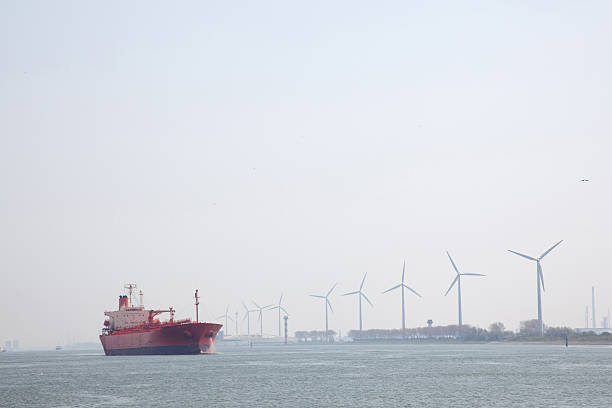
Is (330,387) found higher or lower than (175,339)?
lower

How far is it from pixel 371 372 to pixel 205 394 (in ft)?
122

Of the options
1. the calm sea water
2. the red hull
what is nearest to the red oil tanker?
the red hull

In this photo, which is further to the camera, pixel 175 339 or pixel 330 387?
pixel 175 339

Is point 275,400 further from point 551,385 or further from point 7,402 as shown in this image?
point 551,385

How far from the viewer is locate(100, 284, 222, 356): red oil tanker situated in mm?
153750

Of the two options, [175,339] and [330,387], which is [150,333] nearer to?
[175,339]

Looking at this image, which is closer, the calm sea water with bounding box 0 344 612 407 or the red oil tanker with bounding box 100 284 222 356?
the calm sea water with bounding box 0 344 612 407

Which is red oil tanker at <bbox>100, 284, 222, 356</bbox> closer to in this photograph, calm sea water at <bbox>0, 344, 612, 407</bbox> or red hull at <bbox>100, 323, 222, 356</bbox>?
red hull at <bbox>100, 323, 222, 356</bbox>

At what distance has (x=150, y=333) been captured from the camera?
156 meters

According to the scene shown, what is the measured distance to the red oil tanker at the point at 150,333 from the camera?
15375 centimetres

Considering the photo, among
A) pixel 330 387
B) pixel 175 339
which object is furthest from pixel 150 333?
pixel 330 387

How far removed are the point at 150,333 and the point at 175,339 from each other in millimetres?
5792

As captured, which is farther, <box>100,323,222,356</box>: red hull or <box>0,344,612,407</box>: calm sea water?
<box>100,323,222,356</box>: red hull

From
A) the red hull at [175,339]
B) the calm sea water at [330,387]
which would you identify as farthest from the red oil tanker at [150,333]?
the calm sea water at [330,387]
